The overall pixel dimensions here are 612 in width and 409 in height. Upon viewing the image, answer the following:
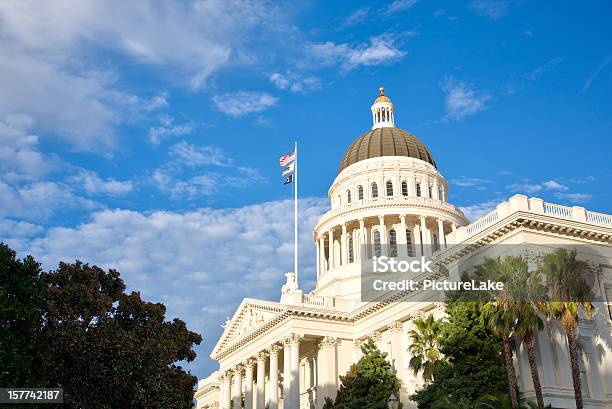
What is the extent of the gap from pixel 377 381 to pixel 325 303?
1285cm

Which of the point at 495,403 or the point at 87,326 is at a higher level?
the point at 87,326

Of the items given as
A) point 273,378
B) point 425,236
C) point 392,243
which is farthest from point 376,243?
point 273,378

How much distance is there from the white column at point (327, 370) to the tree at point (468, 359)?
54.9ft

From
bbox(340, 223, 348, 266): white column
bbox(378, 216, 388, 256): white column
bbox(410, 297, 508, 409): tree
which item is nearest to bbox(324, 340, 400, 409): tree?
bbox(410, 297, 508, 409): tree

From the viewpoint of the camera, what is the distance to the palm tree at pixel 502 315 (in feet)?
113

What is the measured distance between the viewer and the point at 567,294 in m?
34.2

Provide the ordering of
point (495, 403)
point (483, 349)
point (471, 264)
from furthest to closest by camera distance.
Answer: point (471, 264)
point (483, 349)
point (495, 403)

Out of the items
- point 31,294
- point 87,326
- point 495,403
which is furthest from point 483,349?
point 31,294

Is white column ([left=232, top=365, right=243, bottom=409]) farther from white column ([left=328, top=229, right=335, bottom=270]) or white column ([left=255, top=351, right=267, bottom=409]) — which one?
white column ([left=328, top=229, right=335, bottom=270])

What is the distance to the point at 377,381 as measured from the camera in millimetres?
46250

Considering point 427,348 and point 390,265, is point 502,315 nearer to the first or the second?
point 427,348

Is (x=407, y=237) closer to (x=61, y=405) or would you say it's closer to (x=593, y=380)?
(x=593, y=380)

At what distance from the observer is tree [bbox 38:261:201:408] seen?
33719 mm

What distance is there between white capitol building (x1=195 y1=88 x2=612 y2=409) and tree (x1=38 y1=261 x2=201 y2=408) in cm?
1867
